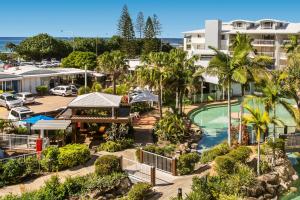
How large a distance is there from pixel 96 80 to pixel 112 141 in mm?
31373

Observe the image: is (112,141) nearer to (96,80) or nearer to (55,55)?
(96,80)

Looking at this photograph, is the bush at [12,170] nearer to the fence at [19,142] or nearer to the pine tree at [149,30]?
the fence at [19,142]

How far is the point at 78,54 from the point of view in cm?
6494

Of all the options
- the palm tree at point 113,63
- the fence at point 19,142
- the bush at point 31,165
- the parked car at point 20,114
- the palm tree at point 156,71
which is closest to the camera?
the bush at point 31,165

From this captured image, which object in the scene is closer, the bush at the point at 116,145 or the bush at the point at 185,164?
the bush at the point at 185,164

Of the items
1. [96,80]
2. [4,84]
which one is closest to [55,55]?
[96,80]

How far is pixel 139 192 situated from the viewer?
1834 cm

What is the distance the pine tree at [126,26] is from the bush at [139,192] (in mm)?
76431

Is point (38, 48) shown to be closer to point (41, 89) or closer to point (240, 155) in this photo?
point (41, 89)

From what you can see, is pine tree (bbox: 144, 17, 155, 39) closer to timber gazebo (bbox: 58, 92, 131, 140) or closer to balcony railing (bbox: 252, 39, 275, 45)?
balcony railing (bbox: 252, 39, 275, 45)

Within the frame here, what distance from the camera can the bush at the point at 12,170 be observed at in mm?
20828

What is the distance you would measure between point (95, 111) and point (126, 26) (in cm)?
6697

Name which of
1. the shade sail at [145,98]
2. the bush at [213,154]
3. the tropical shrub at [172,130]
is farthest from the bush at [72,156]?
the shade sail at [145,98]

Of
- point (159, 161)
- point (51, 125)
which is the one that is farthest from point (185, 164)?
point (51, 125)
